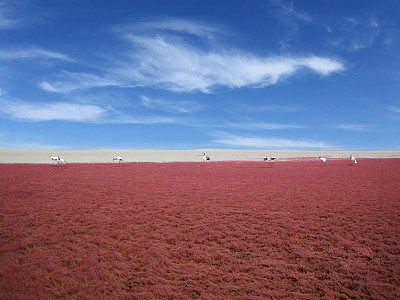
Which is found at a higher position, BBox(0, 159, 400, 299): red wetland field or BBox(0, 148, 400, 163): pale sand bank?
BBox(0, 148, 400, 163): pale sand bank

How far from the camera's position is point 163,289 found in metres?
5.86

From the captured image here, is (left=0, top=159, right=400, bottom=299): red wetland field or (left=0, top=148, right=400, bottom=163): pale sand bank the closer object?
(left=0, top=159, right=400, bottom=299): red wetland field

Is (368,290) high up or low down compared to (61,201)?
down

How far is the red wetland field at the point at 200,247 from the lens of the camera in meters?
5.93

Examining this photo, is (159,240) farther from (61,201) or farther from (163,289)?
(61,201)

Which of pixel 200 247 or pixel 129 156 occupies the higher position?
pixel 129 156

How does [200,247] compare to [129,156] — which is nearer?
[200,247]

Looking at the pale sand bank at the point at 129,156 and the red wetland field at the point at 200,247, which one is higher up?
A: the pale sand bank at the point at 129,156

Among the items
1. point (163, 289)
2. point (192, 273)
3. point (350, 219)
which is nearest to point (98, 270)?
point (163, 289)

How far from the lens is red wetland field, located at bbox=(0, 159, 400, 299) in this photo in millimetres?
5934

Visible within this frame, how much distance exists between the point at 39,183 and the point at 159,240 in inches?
543

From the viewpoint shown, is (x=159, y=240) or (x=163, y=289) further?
(x=159, y=240)

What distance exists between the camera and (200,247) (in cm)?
783

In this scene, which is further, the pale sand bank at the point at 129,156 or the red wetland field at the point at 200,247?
the pale sand bank at the point at 129,156
